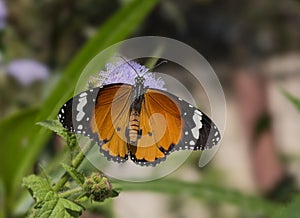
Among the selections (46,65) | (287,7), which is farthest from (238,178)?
(46,65)

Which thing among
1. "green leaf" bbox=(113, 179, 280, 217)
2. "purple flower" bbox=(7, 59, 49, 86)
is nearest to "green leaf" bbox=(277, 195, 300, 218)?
"green leaf" bbox=(113, 179, 280, 217)

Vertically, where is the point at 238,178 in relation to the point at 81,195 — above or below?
above

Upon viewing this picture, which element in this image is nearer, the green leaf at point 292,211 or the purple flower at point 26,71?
the green leaf at point 292,211

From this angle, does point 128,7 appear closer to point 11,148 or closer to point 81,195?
point 11,148

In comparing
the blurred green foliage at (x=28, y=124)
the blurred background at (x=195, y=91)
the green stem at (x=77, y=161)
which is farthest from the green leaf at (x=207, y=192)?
the green stem at (x=77, y=161)

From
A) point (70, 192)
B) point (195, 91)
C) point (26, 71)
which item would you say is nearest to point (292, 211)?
point (70, 192)

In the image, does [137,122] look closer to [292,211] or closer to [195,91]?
[292,211]

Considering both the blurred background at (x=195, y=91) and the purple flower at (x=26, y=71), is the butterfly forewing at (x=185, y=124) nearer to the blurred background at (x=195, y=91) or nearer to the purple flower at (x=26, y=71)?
the blurred background at (x=195, y=91)

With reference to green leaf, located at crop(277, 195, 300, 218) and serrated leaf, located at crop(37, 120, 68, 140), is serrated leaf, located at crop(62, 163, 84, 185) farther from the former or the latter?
green leaf, located at crop(277, 195, 300, 218)
